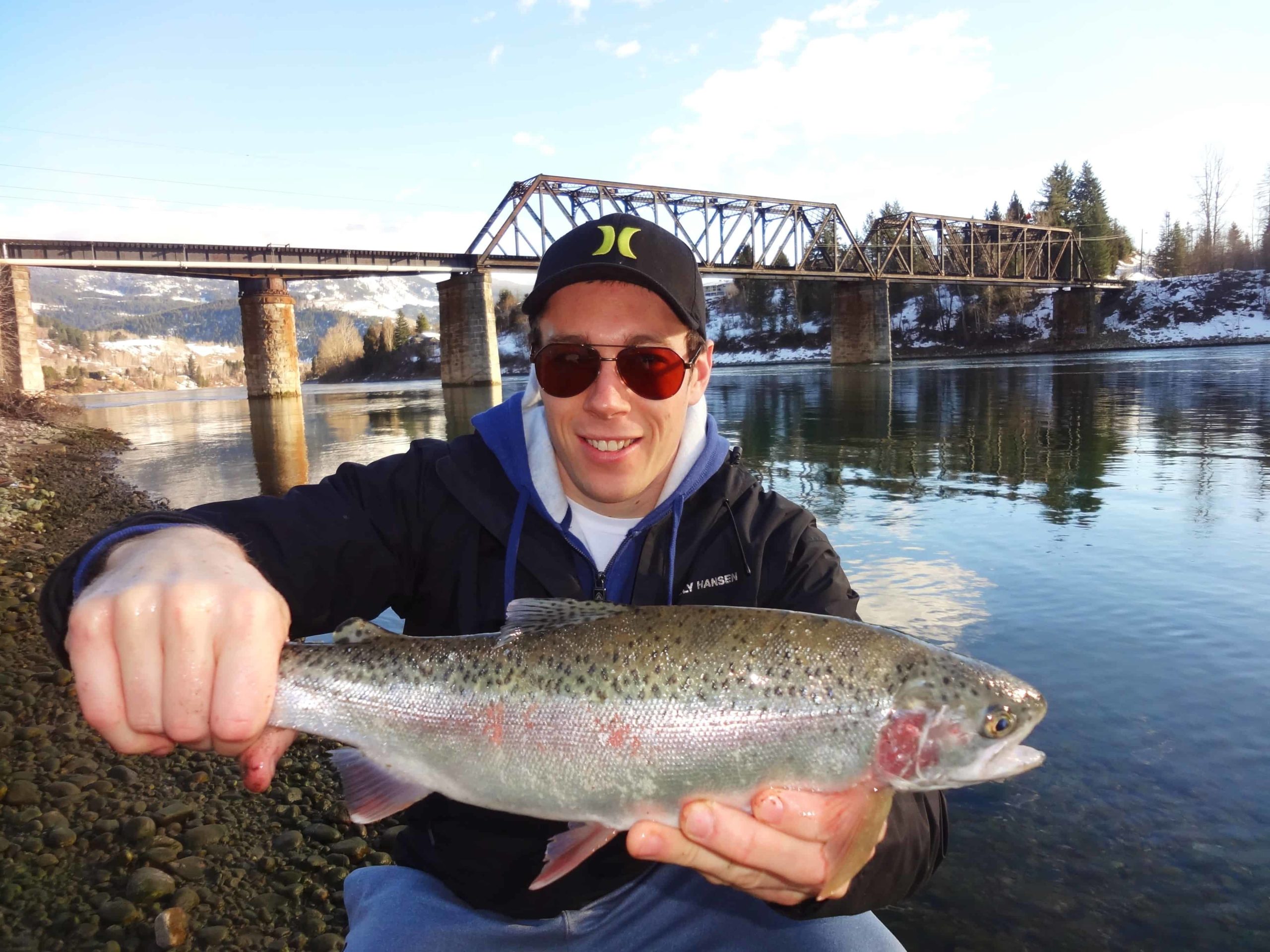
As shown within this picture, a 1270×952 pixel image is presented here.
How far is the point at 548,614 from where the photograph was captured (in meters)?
2.86

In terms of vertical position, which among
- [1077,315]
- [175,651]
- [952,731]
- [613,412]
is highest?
[1077,315]

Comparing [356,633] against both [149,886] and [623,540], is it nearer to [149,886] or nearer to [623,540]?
[623,540]

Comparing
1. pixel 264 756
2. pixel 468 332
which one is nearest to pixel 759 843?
pixel 264 756

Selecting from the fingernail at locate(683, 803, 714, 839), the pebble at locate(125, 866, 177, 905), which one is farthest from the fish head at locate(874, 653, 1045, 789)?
the pebble at locate(125, 866, 177, 905)

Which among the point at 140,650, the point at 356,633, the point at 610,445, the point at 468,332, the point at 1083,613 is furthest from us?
the point at 468,332

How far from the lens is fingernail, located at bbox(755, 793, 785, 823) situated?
7.92 feet

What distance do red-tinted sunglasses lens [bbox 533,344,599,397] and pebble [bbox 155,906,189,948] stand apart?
299cm

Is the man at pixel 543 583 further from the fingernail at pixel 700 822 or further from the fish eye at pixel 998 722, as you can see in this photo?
the fish eye at pixel 998 722

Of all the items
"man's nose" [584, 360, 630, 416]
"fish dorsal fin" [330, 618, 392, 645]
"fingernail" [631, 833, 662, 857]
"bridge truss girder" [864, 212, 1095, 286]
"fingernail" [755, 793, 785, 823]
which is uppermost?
"bridge truss girder" [864, 212, 1095, 286]

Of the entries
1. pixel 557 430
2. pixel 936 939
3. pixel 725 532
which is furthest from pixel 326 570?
pixel 936 939

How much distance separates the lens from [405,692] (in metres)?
2.68

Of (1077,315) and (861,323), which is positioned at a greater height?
(1077,315)

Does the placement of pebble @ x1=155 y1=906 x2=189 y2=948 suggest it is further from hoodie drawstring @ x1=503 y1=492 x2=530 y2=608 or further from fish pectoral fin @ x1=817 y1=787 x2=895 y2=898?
fish pectoral fin @ x1=817 y1=787 x2=895 y2=898

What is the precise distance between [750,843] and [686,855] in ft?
0.73
